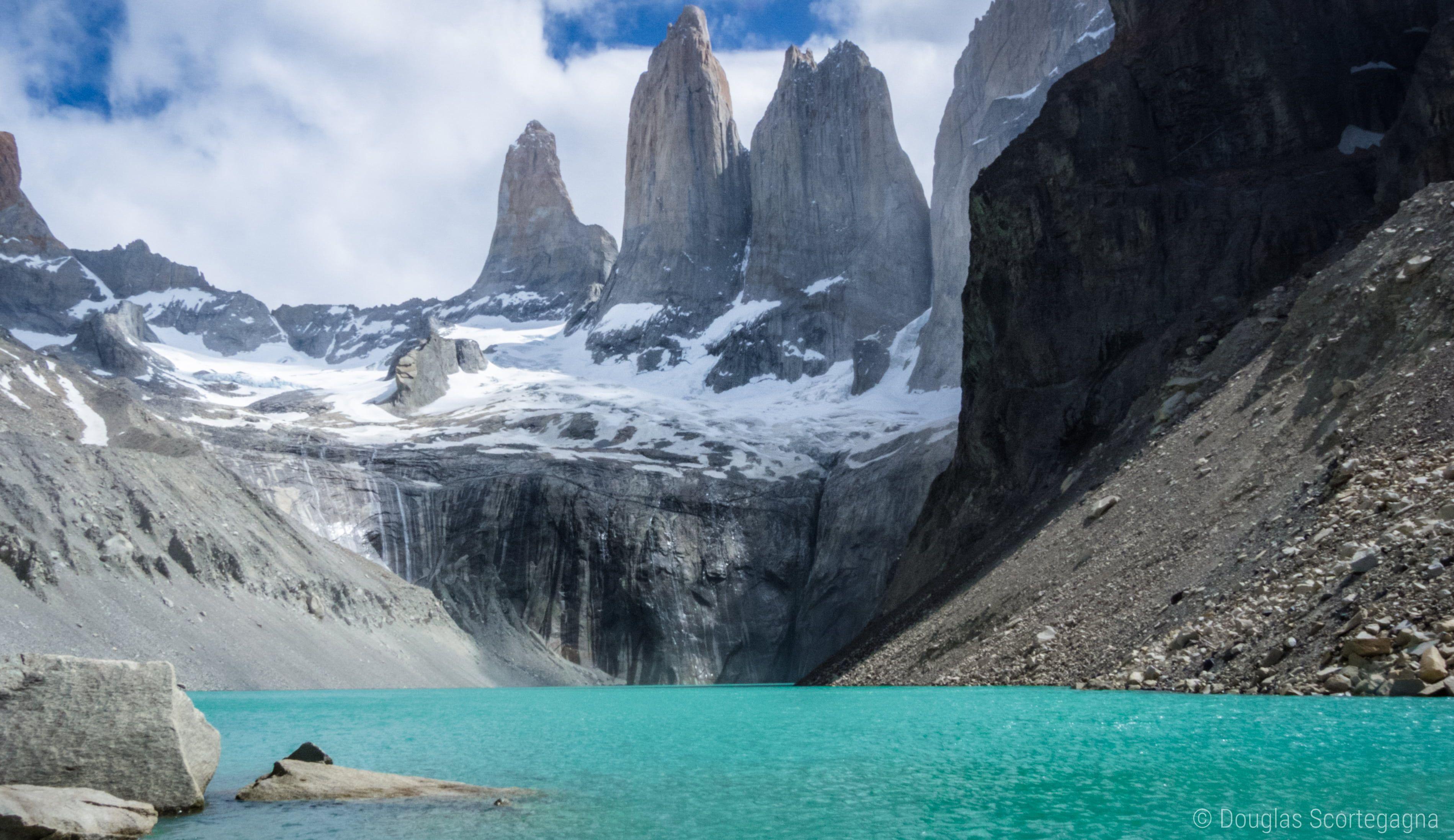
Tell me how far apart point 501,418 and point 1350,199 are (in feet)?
247

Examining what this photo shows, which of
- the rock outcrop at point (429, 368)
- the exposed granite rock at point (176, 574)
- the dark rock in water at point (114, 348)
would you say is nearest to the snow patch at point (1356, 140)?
the exposed granite rock at point (176, 574)

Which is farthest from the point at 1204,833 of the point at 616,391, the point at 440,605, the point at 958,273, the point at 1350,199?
the point at 616,391

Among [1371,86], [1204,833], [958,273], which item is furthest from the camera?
[958,273]

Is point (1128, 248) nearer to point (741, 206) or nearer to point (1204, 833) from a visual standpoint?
point (1204, 833)

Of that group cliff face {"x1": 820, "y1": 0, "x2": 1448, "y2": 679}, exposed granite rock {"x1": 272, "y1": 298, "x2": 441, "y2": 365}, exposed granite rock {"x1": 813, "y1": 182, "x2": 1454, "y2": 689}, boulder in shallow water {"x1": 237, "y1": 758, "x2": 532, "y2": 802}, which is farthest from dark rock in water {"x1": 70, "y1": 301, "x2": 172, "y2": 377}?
boulder in shallow water {"x1": 237, "y1": 758, "x2": 532, "y2": 802}

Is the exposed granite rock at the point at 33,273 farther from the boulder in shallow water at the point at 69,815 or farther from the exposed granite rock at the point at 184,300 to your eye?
the boulder in shallow water at the point at 69,815

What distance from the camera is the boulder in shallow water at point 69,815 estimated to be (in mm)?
9125

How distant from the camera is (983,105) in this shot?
9950cm

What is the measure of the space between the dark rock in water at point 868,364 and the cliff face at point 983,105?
229 inches

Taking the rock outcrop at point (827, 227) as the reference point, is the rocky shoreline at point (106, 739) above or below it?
below

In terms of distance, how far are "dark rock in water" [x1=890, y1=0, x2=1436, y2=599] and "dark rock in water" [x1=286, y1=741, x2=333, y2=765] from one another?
1046 inches

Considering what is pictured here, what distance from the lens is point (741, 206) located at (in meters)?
138

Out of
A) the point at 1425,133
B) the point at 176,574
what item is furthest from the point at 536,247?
the point at 1425,133

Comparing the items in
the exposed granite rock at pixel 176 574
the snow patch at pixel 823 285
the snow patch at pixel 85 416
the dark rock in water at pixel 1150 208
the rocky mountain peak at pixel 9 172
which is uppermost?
the rocky mountain peak at pixel 9 172
